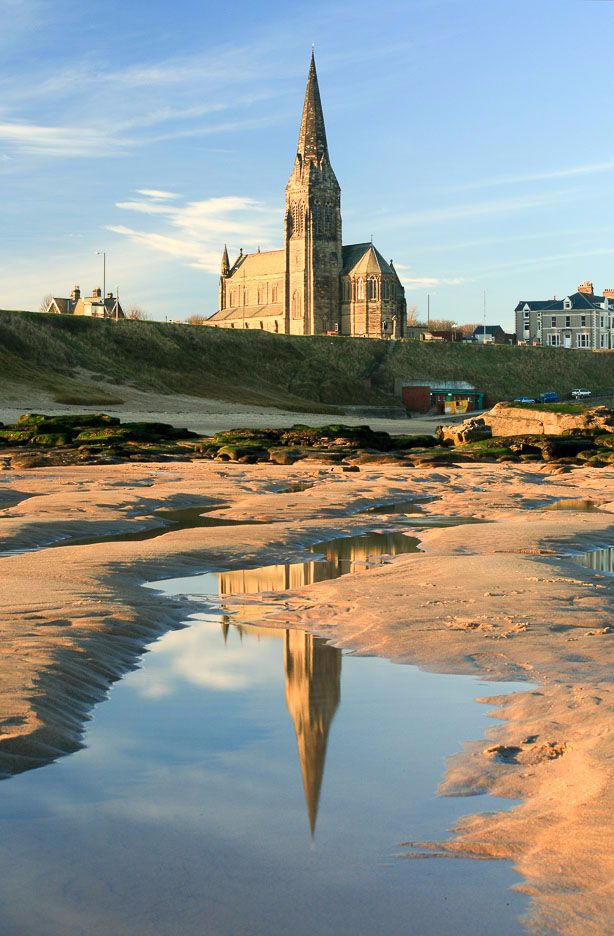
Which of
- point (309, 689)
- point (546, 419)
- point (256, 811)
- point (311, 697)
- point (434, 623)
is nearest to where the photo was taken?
point (256, 811)

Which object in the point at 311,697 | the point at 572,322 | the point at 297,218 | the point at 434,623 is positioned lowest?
the point at 311,697

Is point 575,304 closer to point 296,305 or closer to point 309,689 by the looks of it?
point 296,305

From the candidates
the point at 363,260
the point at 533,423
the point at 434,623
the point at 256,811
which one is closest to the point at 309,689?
the point at 434,623

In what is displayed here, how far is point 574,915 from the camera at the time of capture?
15.2ft

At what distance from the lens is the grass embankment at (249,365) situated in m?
87.3

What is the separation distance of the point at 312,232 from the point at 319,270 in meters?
5.66

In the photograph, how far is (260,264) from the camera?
165m

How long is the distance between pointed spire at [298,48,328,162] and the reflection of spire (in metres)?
153

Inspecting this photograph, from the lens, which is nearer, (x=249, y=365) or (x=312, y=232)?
(x=249, y=365)

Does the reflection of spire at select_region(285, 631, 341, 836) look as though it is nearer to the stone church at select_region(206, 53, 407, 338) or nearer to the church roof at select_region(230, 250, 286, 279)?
the stone church at select_region(206, 53, 407, 338)

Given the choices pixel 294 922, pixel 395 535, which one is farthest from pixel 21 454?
pixel 294 922

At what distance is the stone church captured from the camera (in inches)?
5871

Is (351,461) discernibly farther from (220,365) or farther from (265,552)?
(220,365)

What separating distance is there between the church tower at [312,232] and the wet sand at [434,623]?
13086 centimetres
